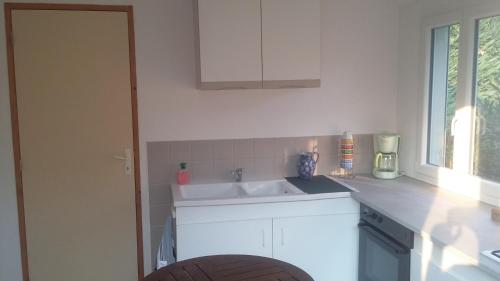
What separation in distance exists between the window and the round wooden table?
A: 1329 millimetres

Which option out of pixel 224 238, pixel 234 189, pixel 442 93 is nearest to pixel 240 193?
pixel 234 189

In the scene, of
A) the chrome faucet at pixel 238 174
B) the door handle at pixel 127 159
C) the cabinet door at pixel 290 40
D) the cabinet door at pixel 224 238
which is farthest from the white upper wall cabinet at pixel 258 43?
the cabinet door at pixel 224 238

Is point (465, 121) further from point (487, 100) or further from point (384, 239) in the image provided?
point (384, 239)

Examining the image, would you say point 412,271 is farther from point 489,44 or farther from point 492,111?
point 489,44

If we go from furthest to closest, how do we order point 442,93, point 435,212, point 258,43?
point 442,93
point 258,43
point 435,212

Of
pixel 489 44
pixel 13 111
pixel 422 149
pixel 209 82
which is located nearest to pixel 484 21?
pixel 489 44

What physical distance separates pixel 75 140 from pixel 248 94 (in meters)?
1.23

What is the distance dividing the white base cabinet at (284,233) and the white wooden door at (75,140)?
0.68 m

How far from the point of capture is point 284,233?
2877mm

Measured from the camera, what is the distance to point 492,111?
101 inches

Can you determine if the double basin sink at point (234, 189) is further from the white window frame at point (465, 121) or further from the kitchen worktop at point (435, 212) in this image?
the white window frame at point (465, 121)

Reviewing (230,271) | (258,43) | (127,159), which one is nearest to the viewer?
(230,271)

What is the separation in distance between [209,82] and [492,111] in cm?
164

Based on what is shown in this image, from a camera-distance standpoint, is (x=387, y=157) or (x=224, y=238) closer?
(x=224, y=238)
